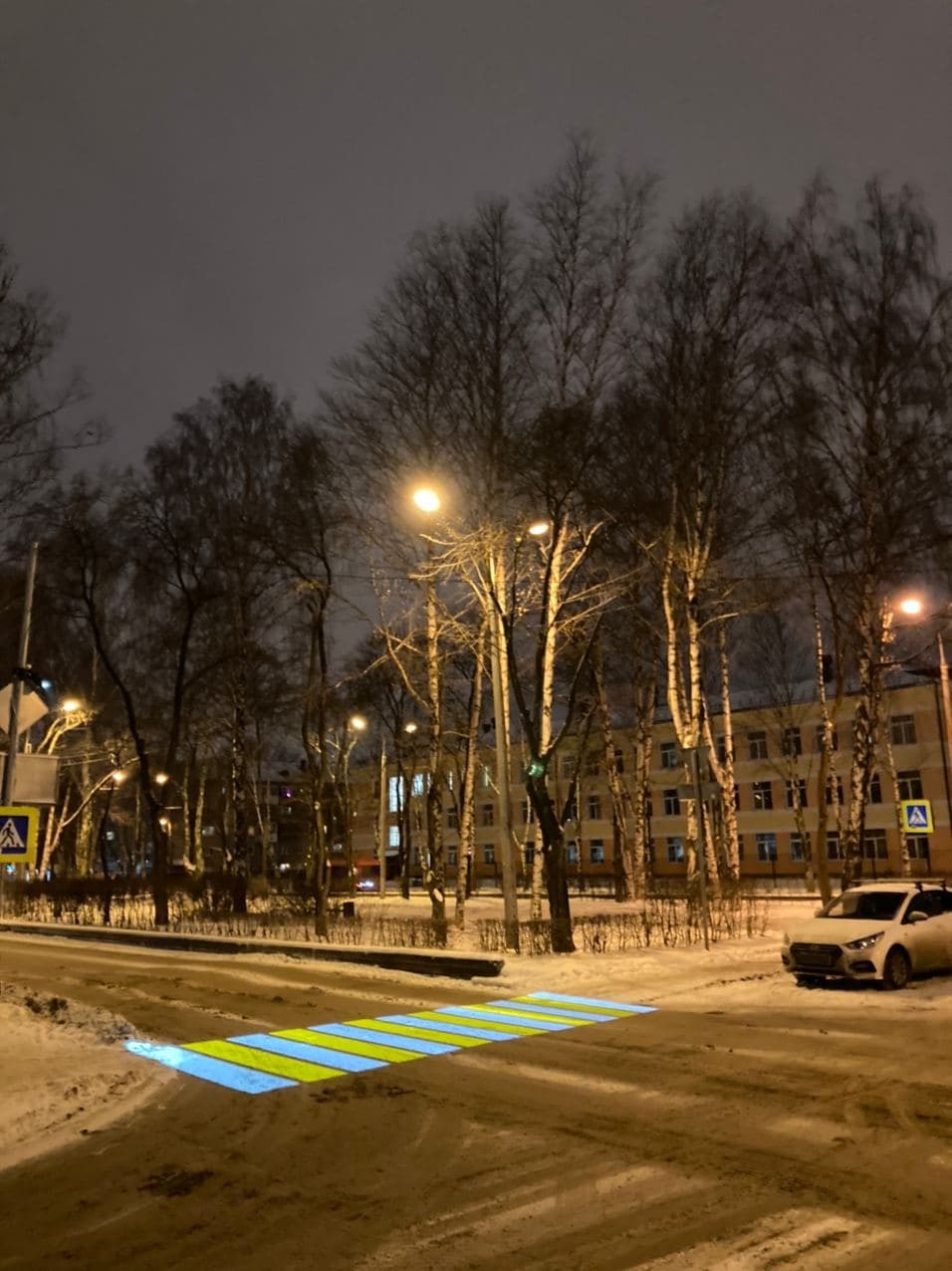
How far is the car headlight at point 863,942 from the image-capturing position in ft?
42.5

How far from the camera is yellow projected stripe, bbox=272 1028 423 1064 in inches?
376

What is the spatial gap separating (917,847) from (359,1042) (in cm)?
4735

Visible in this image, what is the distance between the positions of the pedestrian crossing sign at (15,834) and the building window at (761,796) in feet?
163

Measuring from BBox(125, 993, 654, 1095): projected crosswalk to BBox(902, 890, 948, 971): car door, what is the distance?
412 cm

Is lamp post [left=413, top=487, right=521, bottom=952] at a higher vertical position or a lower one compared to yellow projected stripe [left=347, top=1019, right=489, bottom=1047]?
higher

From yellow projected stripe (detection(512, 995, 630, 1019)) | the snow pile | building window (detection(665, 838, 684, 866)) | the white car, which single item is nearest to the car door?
the white car

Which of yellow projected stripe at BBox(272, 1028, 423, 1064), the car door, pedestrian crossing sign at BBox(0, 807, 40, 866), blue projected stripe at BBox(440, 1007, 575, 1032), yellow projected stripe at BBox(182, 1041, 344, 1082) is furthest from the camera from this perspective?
pedestrian crossing sign at BBox(0, 807, 40, 866)

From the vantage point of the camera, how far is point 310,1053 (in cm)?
979

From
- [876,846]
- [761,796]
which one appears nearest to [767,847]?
[761,796]

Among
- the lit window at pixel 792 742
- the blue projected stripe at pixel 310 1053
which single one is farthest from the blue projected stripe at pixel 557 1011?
the lit window at pixel 792 742

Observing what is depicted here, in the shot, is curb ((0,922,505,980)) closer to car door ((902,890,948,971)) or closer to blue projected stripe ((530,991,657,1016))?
blue projected stripe ((530,991,657,1016))

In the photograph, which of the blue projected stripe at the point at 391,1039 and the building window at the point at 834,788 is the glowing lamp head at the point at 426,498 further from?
the building window at the point at 834,788

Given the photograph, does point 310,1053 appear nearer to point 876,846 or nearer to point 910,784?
point 910,784

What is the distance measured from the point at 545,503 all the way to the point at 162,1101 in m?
13.0
